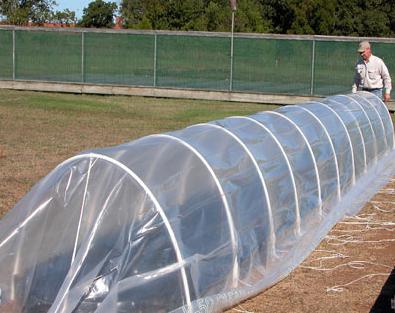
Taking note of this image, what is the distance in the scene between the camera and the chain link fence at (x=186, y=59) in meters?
24.7

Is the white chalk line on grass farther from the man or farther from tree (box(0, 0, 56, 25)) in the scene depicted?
tree (box(0, 0, 56, 25))

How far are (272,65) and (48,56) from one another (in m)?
7.86

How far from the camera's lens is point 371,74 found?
13.5 metres

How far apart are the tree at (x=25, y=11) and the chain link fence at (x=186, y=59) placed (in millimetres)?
23356

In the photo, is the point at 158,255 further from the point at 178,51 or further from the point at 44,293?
the point at 178,51

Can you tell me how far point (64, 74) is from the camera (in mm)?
27266

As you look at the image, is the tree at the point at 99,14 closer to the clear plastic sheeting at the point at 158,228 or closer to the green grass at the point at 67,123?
the green grass at the point at 67,123

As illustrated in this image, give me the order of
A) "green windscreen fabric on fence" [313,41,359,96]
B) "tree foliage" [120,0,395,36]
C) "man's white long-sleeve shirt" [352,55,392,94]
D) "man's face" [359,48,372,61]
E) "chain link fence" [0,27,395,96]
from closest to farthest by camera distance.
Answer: "man's face" [359,48,372,61] → "man's white long-sleeve shirt" [352,55,392,94] → "green windscreen fabric on fence" [313,41,359,96] → "chain link fence" [0,27,395,96] → "tree foliage" [120,0,395,36]

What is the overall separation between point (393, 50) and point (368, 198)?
14322mm

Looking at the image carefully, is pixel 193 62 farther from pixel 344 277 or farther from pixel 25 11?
pixel 25 11

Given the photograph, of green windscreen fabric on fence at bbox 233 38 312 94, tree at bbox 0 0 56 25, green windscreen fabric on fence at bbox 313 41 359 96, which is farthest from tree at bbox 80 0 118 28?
green windscreen fabric on fence at bbox 313 41 359 96

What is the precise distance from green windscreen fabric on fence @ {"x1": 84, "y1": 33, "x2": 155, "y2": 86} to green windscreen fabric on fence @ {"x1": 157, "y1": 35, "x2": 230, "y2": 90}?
1.42ft

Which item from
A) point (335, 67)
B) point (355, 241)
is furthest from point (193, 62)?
point (355, 241)

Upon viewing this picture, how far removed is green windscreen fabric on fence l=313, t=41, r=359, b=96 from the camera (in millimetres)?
24469
